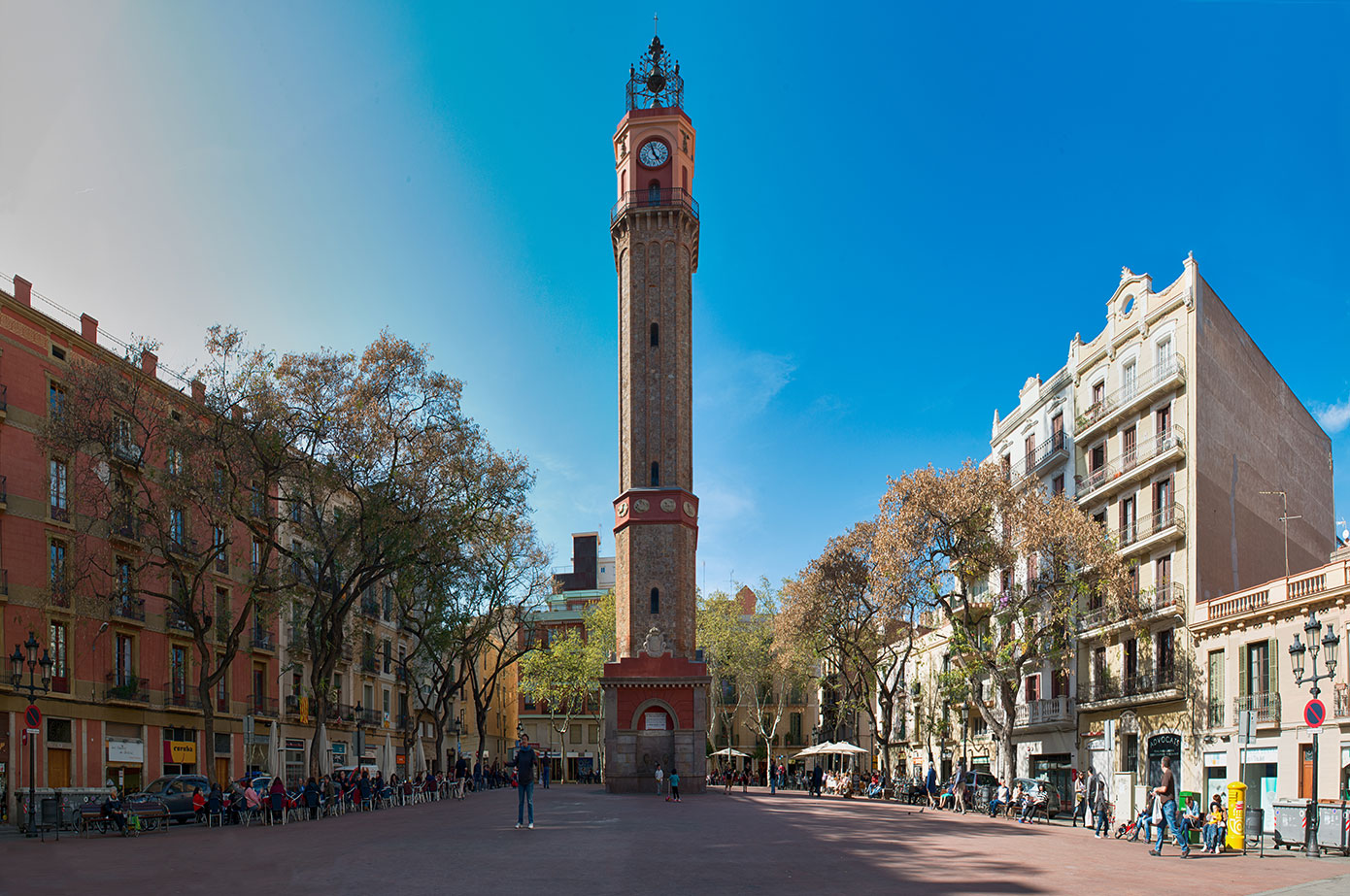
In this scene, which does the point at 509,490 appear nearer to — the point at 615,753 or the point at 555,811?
the point at 555,811

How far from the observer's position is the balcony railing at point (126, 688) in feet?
125

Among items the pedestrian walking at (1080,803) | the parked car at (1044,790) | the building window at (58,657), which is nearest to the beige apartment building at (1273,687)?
the pedestrian walking at (1080,803)

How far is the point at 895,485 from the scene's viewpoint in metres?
42.0

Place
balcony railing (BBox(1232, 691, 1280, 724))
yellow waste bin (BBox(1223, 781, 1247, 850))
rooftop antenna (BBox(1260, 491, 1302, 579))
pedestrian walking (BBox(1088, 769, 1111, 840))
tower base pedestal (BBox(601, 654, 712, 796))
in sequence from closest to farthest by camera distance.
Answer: yellow waste bin (BBox(1223, 781, 1247, 850)) → pedestrian walking (BBox(1088, 769, 1111, 840)) → balcony railing (BBox(1232, 691, 1280, 724)) → rooftop antenna (BBox(1260, 491, 1302, 579)) → tower base pedestal (BBox(601, 654, 712, 796))

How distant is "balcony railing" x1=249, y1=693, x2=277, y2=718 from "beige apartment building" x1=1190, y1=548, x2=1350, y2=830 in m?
35.6

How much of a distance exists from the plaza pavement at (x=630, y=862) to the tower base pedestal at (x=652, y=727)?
20.2 m

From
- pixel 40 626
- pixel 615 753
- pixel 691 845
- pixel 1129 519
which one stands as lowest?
pixel 615 753

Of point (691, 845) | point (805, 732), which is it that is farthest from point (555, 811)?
point (805, 732)

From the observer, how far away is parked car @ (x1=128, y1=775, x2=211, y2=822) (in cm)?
3109

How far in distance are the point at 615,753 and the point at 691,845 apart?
1117 inches

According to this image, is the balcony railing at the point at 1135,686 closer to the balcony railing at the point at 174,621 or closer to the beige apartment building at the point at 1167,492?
the beige apartment building at the point at 1167,492

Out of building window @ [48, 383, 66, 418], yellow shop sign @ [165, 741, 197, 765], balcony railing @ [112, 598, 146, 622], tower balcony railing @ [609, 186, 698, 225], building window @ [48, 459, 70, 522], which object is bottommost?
yellow shop sign @ [165, 741, 197, 765]

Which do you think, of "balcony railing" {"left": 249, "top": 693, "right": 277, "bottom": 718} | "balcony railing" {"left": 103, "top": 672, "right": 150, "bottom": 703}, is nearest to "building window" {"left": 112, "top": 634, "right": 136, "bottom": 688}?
"balcony railing" {"left": 103, "top": 672, "right": 150, "bottom": 703}

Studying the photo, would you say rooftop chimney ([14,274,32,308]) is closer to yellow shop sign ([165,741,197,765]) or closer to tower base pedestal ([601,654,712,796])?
yellow shop sign ([165,741,197,765])
